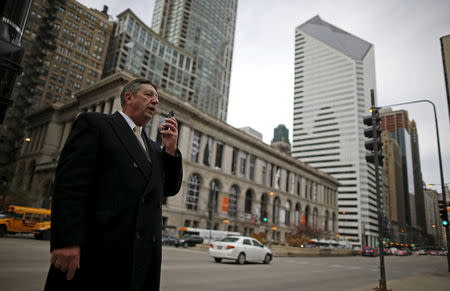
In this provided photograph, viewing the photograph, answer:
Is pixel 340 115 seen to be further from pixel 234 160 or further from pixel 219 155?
pixel 219 155

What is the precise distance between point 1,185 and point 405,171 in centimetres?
20642

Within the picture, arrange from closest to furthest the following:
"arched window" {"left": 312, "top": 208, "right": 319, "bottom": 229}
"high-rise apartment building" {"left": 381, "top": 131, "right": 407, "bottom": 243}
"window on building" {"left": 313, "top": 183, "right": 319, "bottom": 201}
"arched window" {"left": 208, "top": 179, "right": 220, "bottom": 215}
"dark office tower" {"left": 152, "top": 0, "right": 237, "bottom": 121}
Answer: "arched window" {"left": 208, "top": 179, "right": 220, "bottom": 215}
"arched window" {"left": 312, "top": 208, "right": 319, "bottom": 229}
"window on building" {"left": 313, "top": 183, "right": 319, "bottom": 201}
"dark office tower" {"left": 152, "top": 0, "right": 237, "bottom": 121}
"high-rise apartment building" {"left": 381, "top": 131, "right": 407, "bottom": 243}

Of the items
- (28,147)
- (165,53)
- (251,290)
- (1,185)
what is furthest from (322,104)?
(251,290)

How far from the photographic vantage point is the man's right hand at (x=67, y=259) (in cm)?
200

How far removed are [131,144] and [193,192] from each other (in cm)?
4854

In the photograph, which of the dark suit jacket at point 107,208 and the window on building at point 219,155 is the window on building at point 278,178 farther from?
the dark suit jacket at point 107,208

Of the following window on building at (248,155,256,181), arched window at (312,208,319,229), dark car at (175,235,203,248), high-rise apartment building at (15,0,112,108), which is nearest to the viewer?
dark car at (175,235,203,248)

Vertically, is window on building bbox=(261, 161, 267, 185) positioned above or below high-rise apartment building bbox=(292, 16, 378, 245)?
below

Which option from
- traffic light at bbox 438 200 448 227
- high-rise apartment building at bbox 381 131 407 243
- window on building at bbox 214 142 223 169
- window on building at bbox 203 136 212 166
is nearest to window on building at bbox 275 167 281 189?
window on building at bbox 214 142 223 169

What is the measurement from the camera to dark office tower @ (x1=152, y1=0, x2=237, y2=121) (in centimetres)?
11756

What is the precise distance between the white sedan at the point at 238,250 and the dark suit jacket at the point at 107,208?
14024 millimetres

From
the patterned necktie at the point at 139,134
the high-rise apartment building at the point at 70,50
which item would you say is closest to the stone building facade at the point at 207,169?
the high-rise apartment building at the point at 70,50

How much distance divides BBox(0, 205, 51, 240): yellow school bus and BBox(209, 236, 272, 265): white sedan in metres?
14.1

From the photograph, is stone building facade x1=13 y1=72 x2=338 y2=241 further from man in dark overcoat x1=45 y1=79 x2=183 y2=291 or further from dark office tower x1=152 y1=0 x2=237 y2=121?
dark office tower x1=152 y1=0 x2=237 y2=121
